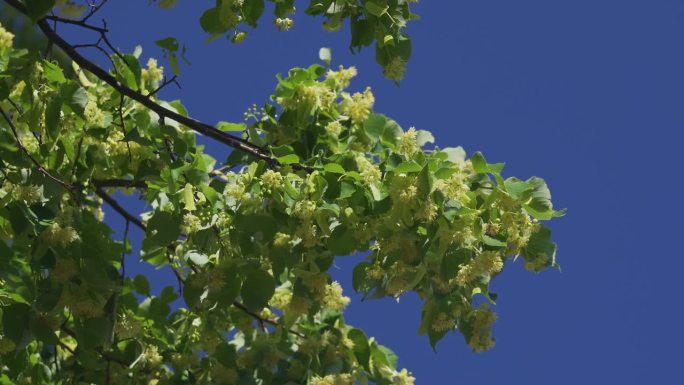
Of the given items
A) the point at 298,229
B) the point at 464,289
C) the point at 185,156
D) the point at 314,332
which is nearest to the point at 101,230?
the point at 185,156

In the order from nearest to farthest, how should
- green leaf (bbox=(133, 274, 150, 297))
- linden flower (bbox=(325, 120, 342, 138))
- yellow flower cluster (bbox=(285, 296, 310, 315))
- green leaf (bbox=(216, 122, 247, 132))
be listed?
yellow flower cluster (bbox=(285, 296, 310, 315)) → linden flower (bbox=(325, 120, 342, 138)) → green leaf (bbox=(216, 122, 247, 132)) → green leaf (bbox=(133, 274, 150, 297))

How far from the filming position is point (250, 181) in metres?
4.13

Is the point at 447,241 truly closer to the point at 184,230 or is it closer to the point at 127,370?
the point at 184,230

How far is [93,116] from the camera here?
4504mm

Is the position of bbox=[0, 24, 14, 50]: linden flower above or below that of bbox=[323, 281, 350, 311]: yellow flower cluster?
above

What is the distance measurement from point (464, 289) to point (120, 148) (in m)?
1.52

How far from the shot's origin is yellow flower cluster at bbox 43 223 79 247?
13.7 ft

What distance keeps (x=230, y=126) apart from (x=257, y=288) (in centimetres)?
86

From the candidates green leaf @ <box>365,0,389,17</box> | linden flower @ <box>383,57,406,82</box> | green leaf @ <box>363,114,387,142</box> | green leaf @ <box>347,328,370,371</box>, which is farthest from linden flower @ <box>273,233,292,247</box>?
green leaf @ <box>347,328,370,371</box>

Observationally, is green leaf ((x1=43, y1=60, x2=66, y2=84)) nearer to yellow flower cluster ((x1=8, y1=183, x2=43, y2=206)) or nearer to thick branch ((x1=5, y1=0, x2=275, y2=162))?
thick branch ((x1=5, y1=0, x2=275, y2=162))

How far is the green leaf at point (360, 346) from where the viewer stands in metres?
5.27

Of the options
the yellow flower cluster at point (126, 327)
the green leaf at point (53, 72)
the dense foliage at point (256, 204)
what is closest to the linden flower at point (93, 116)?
the dense foliage at point (256, 204)

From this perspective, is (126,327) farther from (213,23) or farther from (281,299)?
(213,23)

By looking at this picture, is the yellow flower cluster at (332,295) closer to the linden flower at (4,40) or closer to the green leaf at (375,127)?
the green leaf at (375,127)
